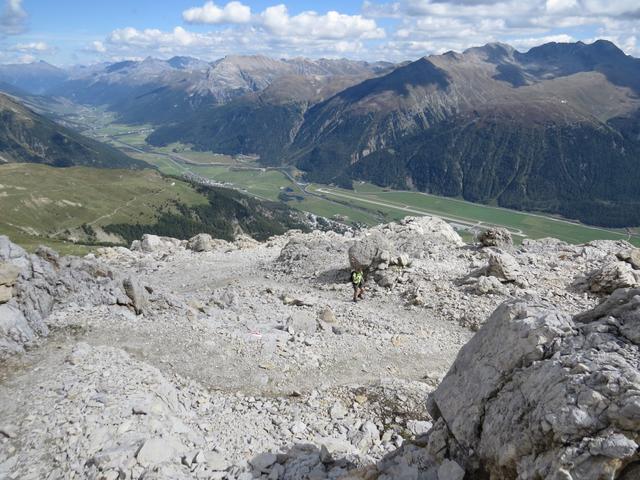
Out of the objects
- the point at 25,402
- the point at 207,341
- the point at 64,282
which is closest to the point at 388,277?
the point at 207,341

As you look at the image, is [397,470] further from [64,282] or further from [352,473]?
[64,282]

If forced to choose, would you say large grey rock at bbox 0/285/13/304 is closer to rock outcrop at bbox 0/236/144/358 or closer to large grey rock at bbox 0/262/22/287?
rock outcrop at bbox 0/236/144/358

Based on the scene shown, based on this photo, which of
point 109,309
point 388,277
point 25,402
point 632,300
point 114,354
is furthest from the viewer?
point 388,277

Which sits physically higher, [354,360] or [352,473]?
[352,473]

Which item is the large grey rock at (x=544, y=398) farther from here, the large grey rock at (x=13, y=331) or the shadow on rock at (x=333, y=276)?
the shadow on rock at (x=333, y=276)

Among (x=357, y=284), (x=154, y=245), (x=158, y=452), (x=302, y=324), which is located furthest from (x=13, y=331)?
(x=154, y=245)

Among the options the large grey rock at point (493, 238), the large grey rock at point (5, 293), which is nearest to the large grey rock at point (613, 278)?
the large grey rock at point (493, 238)
